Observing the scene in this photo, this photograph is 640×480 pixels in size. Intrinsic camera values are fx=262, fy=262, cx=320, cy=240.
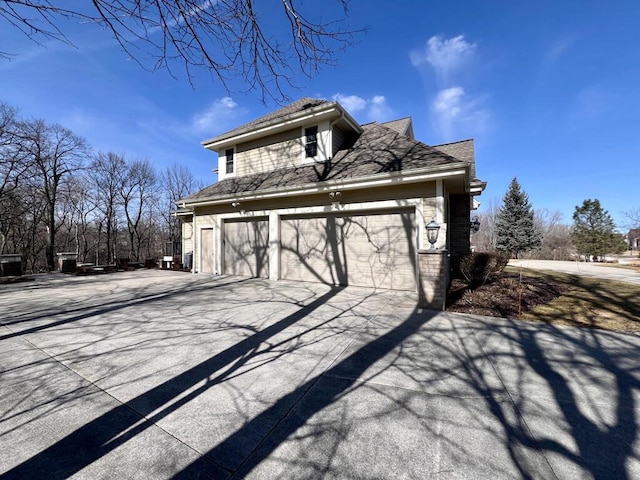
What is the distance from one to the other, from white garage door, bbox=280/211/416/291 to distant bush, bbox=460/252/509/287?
2165 mm

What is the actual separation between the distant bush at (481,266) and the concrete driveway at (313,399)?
10.6 feet

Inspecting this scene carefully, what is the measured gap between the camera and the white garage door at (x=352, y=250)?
7270mm

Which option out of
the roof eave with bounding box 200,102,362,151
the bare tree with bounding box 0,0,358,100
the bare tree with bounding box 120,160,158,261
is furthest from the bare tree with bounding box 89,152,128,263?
the bare tree with bounding box 0,0,358,100

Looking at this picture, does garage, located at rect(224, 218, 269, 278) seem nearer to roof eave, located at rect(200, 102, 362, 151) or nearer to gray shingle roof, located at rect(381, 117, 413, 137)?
roof eave, located at rect(200, 102, 362, 151)

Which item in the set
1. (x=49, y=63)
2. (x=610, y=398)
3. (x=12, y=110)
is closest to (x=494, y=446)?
(x=610, y=398)

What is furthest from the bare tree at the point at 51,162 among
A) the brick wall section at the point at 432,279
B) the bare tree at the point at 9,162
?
the brick wall section at the point at 432,279

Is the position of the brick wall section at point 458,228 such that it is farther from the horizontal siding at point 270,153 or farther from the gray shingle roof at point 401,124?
the horizontal siding at point 270,153

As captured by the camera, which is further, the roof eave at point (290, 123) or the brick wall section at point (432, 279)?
the roof eave at point (290, 123)

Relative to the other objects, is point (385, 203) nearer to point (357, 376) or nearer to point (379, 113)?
point (357, 376)

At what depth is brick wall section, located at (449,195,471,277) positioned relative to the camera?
31.6 ft

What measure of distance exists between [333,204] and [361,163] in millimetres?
1525

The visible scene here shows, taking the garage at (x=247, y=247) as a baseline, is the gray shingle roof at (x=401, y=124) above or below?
above

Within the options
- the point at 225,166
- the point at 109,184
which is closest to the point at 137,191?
the point at 109,184

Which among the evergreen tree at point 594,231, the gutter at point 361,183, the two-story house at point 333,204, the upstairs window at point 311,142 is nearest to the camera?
the gutter at point 361,183
